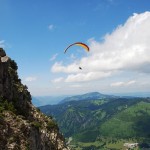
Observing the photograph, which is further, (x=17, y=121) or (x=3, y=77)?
(x=3, y=77)

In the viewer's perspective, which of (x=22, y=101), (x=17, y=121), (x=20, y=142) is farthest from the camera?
(x=22, y=101)

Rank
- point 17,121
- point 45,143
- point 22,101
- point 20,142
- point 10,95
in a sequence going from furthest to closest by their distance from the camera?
1. point 22,101
2. point 10,95
3. point 45,143
4. point 17,121
5. point 20,142

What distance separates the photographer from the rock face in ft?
201

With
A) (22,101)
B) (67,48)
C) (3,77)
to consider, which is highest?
(67,48)

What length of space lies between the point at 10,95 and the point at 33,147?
20985mm

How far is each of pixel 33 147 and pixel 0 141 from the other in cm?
1033

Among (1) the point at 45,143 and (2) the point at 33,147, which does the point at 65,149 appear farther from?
(2) the point at 33,147

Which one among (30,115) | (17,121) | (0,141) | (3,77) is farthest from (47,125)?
(0,141)

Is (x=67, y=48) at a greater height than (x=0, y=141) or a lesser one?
greater

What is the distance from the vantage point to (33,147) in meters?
66.2

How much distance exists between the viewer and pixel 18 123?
65.1 meters

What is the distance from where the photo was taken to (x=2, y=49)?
90875 millimetres

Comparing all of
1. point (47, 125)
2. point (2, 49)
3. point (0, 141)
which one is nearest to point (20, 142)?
point (0, 141)

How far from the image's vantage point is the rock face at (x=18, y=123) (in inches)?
2406
